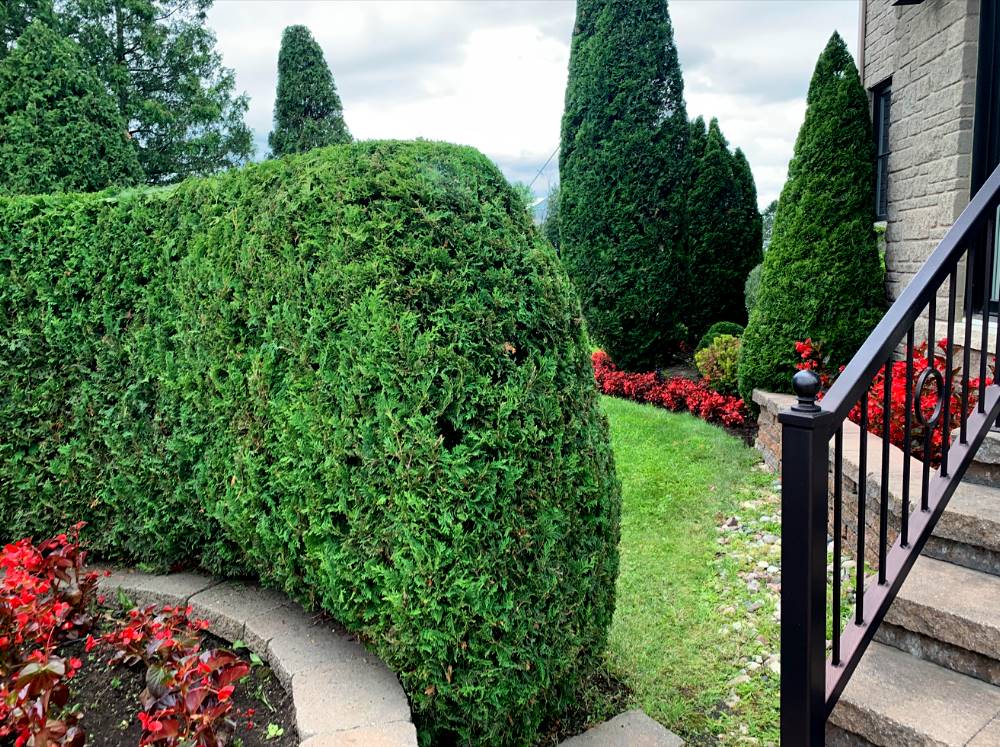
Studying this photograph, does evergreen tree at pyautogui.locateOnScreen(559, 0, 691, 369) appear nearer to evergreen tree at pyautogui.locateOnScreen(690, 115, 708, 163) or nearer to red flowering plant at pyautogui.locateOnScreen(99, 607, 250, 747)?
evergreen tree at pyautogui.locateOnScreen(690, 115, 708, 163)

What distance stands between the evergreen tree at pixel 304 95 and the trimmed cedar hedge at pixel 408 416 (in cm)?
1361

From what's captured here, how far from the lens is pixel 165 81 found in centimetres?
1936

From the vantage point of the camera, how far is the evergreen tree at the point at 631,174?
842cm

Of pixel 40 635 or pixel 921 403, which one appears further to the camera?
pixel 921 403

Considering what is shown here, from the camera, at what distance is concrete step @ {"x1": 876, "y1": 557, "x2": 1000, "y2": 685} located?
243cm

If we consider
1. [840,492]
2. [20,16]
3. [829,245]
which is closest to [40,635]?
[840,492]

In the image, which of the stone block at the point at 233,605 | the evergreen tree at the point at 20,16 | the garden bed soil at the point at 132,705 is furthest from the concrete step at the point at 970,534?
the evergreen tree at the point at 20,16

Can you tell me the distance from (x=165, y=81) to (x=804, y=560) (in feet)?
70.8

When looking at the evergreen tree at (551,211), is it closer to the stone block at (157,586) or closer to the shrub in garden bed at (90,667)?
the stone block at (157,586)

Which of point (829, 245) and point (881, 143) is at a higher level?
point (881, 143)

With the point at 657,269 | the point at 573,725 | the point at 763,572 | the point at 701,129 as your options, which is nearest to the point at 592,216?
the point at 657,269

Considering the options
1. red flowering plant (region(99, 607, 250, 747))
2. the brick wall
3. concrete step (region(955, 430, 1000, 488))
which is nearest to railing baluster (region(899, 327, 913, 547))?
concrete step (region(955, 430, 1000, 488))

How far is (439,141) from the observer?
2.53 m

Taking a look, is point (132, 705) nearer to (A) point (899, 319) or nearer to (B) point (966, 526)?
(A) point (899, 319)
